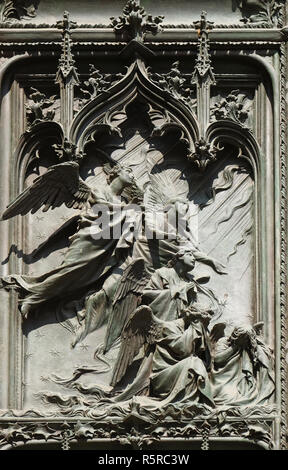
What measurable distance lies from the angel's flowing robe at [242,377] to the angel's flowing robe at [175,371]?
20 cm

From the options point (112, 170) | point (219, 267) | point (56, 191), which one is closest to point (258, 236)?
point (219, 267)

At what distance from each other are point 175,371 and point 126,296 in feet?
3.69

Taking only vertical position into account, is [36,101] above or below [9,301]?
above

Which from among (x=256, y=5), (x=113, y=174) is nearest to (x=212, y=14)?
(x=256, y=5)

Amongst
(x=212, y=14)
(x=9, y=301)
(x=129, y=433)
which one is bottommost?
(x=129, y=433)

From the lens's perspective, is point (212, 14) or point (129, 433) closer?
point (129, 433)

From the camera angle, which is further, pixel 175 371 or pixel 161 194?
pixel 161 194

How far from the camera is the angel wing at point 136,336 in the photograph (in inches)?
939

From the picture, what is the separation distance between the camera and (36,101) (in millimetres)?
24906

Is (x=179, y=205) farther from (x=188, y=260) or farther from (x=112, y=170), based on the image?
(x=112, y=170)

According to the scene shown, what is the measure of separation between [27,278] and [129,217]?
4.48 feet

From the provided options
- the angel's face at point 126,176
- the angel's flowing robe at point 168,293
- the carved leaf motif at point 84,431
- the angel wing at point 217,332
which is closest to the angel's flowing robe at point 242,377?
the angel wing at point 217,332

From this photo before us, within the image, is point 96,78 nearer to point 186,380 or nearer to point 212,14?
point 212,14

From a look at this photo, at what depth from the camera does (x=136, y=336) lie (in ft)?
78.6
